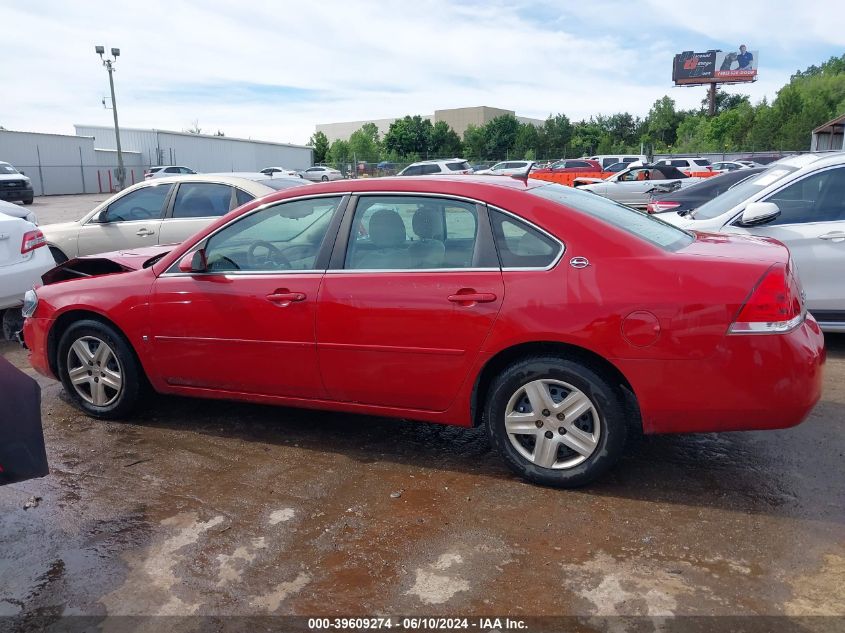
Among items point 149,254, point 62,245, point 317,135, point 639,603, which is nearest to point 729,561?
point 639,603

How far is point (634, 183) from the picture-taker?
21.6 meters

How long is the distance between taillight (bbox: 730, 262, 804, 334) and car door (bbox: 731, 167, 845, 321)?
296cm

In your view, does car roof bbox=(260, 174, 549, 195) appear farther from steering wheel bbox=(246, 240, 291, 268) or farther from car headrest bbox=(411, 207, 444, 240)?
steering wheel bbox=(246, 240, 291, 268)

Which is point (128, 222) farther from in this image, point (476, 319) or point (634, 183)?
point (634, 183)

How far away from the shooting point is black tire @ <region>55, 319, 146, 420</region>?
471cm

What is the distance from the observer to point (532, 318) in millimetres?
3627

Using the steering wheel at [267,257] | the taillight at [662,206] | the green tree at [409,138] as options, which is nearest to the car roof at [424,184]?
the steering wheel at [267,257]

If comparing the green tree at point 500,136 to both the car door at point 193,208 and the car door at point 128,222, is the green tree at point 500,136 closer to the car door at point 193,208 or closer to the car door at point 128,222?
the car door at point 128,222

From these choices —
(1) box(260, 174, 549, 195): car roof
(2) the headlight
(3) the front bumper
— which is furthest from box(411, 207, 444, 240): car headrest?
(2) the headlight

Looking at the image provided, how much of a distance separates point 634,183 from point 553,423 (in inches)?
758

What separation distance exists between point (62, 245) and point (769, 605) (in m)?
8.30

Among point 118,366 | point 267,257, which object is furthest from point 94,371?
point 267,257

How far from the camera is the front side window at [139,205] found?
8422mm

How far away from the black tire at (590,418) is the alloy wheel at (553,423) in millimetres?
19
